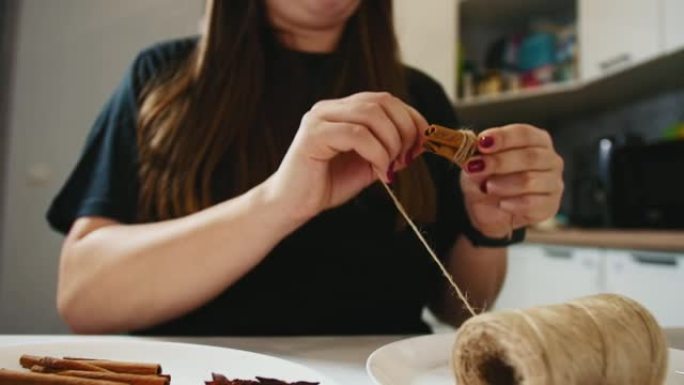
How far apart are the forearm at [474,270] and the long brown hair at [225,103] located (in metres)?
0.13

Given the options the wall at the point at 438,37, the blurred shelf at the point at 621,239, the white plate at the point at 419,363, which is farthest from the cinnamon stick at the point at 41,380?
the wall at the point at 438,37

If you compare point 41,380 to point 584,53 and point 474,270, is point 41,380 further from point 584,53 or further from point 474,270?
point 584,53

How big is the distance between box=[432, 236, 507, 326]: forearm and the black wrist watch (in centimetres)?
3

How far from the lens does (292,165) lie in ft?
1.31

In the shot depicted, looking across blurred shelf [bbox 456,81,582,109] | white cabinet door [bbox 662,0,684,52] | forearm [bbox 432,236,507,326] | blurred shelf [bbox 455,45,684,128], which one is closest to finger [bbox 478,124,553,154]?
forearm [bbox 432,236,507,326]

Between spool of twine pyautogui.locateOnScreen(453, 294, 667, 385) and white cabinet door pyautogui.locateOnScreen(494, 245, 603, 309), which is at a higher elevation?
spool of twine pyautogui.locateOnScreen(453, 294, 667, 385)

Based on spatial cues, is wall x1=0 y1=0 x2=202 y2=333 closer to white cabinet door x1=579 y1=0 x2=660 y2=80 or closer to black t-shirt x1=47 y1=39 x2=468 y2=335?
black t-shirt x1=47 y1=39 x2=468 y2=335

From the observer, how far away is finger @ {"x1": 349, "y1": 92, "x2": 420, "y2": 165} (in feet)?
1.16

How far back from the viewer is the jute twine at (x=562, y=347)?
0.77 ft

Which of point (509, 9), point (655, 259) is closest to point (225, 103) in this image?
point (655, 259)

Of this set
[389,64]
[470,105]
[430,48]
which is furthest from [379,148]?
[470,105]

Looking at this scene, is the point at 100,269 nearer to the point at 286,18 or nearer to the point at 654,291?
the point at 286,18

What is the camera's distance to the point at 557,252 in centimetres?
135

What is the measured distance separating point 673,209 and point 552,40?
0.75 meters
